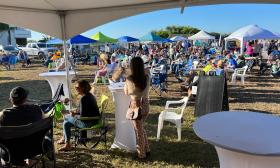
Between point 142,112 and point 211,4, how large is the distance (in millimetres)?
1849

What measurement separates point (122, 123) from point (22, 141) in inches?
67.4

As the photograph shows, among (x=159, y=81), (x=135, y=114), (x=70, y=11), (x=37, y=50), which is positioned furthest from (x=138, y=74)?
(x=37, y=50)

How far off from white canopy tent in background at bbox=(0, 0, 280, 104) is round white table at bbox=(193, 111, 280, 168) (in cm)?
202

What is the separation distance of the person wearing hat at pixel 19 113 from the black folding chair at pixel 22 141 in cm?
24

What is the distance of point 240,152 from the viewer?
2.14 metres

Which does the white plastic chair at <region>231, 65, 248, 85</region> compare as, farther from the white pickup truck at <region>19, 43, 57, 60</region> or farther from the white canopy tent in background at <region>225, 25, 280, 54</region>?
the white pickup truck at <region>19, 43, 57, 60</region>

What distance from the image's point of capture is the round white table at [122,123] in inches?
181

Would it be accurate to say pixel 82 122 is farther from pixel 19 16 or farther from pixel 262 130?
pixel 262 130

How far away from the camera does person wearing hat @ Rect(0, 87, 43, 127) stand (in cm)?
349

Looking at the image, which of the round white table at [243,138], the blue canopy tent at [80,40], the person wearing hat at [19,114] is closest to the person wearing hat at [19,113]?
the person wearing hat at [19,114]

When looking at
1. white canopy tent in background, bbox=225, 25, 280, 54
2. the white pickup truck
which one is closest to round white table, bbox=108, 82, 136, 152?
white canopy tent in background, bbox=225, 25, 280, 54

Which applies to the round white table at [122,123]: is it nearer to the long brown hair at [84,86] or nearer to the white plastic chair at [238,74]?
the long brown hair at [84,86]

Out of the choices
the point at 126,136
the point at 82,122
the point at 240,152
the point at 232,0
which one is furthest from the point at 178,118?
the point at 240,152

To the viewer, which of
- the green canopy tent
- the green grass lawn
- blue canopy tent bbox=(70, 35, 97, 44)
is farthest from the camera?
the green canopy tent
